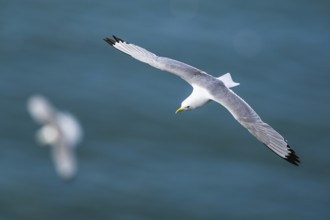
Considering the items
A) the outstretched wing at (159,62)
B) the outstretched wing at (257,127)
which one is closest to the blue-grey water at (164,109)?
the outstretched wing at (159,62)

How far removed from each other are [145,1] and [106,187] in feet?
30.1

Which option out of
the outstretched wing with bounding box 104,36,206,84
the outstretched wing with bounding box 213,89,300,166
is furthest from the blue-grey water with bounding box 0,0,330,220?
the outstretched wing with bounding box 213,89,300,166

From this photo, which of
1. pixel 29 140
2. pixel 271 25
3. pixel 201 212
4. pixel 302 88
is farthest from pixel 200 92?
pixel 271 25

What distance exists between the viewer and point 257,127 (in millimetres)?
16797

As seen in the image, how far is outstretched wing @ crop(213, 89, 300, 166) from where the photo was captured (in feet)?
53.0

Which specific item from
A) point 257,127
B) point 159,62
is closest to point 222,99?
point 257,127

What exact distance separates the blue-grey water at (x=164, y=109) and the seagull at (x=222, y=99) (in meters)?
9.49

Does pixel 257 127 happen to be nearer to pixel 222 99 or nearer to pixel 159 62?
pixel 222 99

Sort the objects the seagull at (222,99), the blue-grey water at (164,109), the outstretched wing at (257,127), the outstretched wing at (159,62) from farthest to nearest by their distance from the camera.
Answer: the blue-grey water at (164,109), the outstretched wing at (159,62), the seagull at (222,99), the outstretched wing at (257,127)

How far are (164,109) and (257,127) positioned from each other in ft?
43.5

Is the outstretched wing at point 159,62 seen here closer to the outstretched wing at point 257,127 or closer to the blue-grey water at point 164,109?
the outstretched wing at point 257,127

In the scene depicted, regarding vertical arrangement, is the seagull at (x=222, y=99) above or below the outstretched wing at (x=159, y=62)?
below

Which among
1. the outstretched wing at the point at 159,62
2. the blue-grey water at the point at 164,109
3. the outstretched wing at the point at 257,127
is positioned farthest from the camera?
the blue-grey water at the point at 164,109

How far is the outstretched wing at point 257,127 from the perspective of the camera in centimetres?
1615
